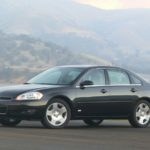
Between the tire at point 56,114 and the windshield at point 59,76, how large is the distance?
2.03ft

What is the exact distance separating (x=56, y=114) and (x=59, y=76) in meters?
1.10

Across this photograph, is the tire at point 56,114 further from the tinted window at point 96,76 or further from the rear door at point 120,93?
the rear door at point 120,93

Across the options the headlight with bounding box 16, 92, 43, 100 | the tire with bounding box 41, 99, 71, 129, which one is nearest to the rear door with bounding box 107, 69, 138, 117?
the tire with bounding box 41, 99, 71, 129

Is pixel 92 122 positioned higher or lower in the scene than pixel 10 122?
lower

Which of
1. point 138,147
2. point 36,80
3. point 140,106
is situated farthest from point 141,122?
point 138,147

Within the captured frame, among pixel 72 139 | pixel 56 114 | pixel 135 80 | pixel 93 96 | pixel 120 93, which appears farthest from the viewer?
pixel 135 80

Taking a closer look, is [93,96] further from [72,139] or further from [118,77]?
[72,139]

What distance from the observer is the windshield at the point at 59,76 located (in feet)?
45.7

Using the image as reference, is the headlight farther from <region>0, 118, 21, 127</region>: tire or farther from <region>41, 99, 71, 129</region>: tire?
<region>0, 118, 21, 127</region>: tire

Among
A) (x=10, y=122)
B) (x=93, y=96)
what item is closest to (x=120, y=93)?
(x=93, y=96)

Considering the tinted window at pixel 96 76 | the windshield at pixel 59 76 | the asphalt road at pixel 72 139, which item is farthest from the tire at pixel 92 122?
the asphalt road at pixel 72 139

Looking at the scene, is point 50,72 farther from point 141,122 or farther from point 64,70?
point 141,122

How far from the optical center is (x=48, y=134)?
38.8 feet

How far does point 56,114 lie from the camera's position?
13320 mm
